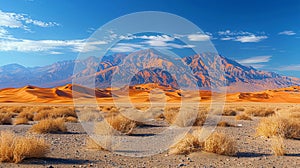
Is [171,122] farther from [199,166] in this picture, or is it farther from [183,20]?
[199,166]

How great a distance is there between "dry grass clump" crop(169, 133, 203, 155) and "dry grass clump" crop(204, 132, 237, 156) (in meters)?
0.41

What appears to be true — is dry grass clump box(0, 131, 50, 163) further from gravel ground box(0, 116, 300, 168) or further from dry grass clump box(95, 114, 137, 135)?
dry grass clump box(95, 114, 137, 135)

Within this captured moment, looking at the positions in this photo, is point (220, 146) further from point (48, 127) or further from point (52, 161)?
point (48, 127)

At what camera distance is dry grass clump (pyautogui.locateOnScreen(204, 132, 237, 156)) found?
8495 millimetres

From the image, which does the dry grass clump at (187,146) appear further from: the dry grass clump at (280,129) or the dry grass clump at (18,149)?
the dry grass clump at (280,129)

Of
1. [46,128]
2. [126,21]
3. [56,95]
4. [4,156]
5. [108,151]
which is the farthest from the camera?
→ [56,95]

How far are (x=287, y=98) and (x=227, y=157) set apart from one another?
78.4 meters

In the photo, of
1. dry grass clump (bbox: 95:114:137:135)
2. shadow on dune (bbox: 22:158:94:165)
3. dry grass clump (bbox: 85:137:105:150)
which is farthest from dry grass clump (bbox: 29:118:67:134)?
shadow on dune (bbox: 22:158:94:165)

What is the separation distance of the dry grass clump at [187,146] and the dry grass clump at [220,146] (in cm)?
41

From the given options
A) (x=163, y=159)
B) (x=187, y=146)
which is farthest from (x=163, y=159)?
(x=187, y=146)

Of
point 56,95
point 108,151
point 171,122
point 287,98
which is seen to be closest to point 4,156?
point 108,151

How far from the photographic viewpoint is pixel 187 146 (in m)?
8.96

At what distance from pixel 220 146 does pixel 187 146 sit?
1.00 meters

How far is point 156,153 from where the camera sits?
29.8 feet
